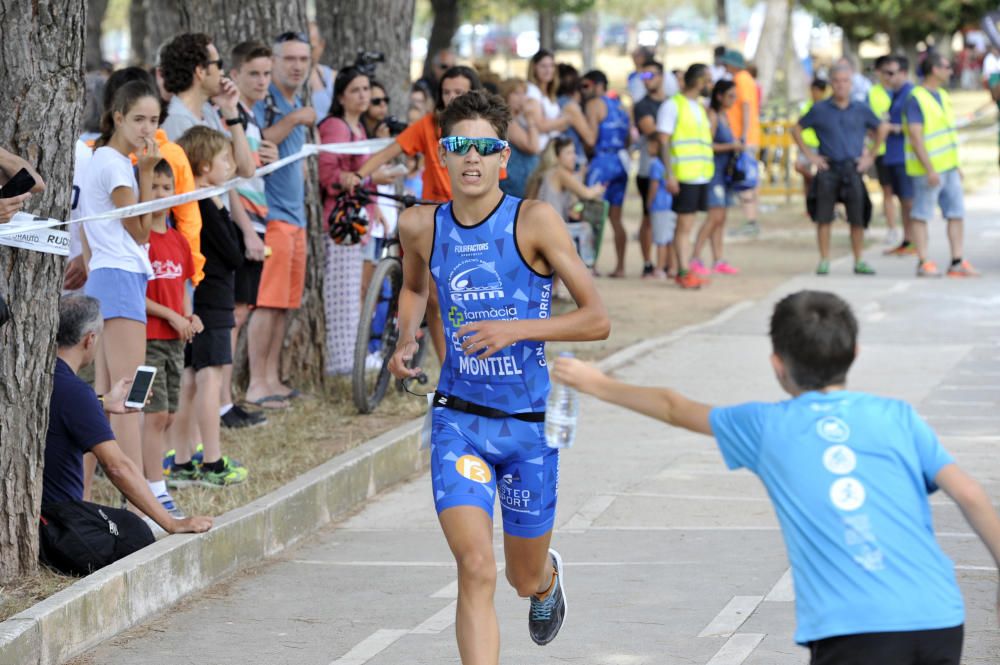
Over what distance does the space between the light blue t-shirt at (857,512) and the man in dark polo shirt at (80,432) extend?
3333 mm

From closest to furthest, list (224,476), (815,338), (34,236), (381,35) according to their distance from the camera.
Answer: (815,338) < (34,236) < (224,476) < (381,35)

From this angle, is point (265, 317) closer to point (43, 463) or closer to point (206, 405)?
point (206, 405)

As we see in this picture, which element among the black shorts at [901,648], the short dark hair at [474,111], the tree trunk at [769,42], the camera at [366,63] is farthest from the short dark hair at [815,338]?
the tree trunk at [769,42]

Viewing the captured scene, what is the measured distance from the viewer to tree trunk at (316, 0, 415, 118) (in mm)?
13281

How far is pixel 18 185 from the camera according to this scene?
6.07 meters

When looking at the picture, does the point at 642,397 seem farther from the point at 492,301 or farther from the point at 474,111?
the point at 474,111

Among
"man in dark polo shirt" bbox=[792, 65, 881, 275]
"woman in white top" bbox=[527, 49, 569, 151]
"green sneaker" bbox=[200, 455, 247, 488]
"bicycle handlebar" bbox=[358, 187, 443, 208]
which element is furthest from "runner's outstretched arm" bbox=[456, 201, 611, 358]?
"man in dark polo shirt" bbox=[792, 65, 881, 275]

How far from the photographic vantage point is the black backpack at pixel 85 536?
6.55 metres

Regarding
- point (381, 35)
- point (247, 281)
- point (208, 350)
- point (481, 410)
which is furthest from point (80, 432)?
point (381, 35)

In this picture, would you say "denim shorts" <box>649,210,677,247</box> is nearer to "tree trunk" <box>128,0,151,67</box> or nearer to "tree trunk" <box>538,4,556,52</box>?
"tree trunk" <box>128,0,151,67</box>

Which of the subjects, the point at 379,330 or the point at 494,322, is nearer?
the point at 494,322

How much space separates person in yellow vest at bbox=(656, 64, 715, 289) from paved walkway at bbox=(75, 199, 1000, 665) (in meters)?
5.16

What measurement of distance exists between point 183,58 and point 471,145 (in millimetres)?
3466

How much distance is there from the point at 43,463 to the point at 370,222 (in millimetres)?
5172
